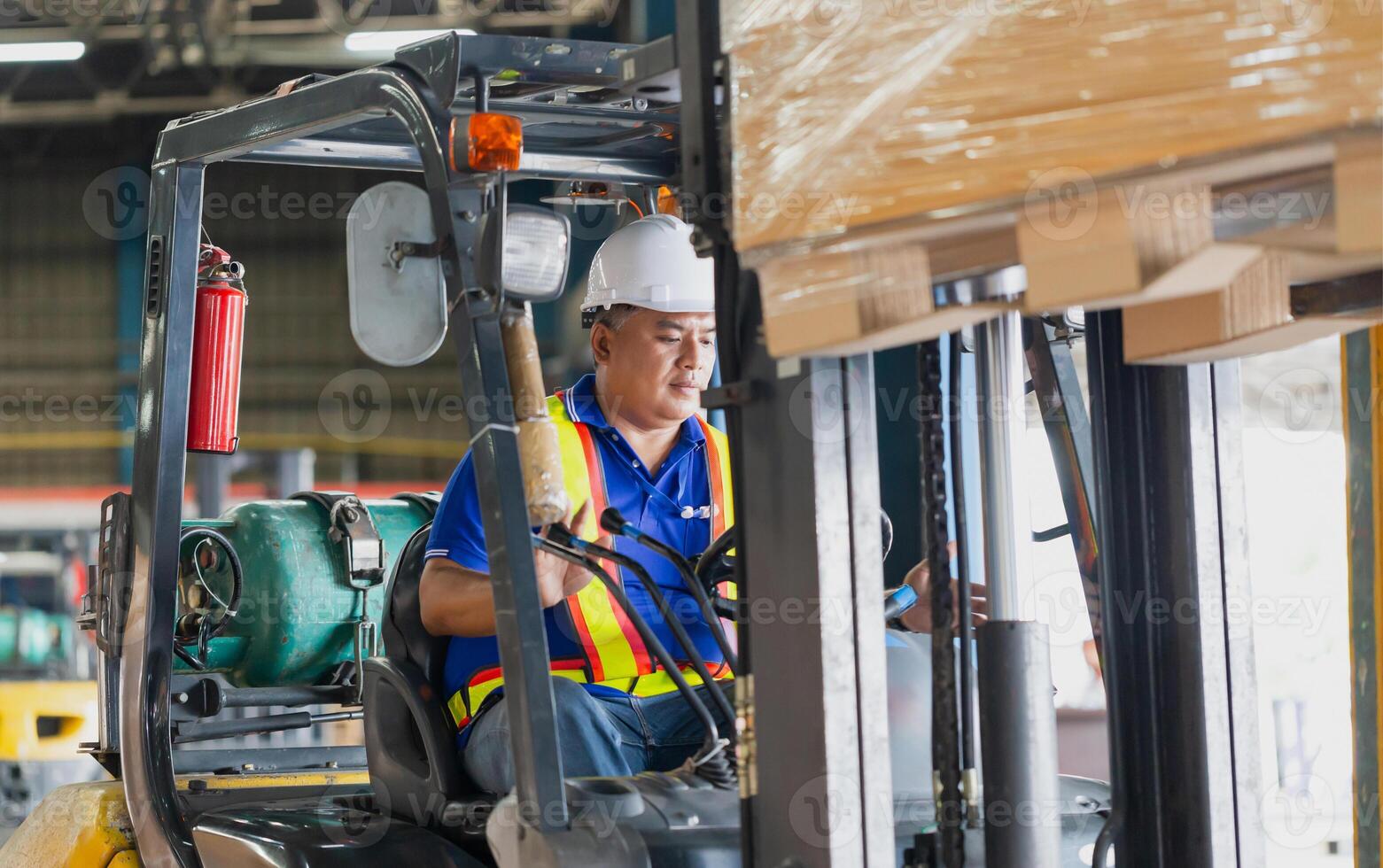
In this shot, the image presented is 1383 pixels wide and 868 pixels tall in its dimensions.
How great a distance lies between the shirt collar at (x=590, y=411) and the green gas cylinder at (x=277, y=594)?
2.67 feet

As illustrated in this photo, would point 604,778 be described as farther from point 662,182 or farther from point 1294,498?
point 1294,498

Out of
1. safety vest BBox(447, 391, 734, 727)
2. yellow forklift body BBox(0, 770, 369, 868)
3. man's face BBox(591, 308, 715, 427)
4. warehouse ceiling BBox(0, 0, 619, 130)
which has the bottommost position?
yellow forklift body BBox(0, 770, 369, 868)

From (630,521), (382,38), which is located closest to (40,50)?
(382,38)

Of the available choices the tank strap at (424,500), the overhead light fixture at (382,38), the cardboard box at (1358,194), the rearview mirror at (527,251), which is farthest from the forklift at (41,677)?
the overhead light fixture at (382,38)

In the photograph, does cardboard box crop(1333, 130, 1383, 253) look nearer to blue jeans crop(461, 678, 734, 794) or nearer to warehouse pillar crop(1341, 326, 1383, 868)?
warehouse pillar crop(1341, 326, 1383, 868)

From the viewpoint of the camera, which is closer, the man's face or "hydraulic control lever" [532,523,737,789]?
"hydraulic control lever" [532,523,737,789]

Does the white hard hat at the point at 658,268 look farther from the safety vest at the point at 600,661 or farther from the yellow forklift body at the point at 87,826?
the yellow forklift body at the point at 87,826

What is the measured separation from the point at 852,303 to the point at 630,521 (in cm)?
145

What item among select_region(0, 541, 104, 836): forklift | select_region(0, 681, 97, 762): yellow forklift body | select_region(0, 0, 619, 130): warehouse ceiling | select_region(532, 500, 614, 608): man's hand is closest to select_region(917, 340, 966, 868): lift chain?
select_region(532, 500, 614, 608): man's hand

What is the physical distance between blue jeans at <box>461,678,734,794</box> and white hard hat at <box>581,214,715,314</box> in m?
0.83

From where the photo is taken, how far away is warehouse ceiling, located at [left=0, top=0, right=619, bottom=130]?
647 inches

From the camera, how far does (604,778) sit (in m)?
2.39

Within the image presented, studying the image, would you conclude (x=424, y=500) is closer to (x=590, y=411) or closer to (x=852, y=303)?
(x=590, y=411)

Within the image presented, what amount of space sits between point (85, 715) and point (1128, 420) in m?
7.32
